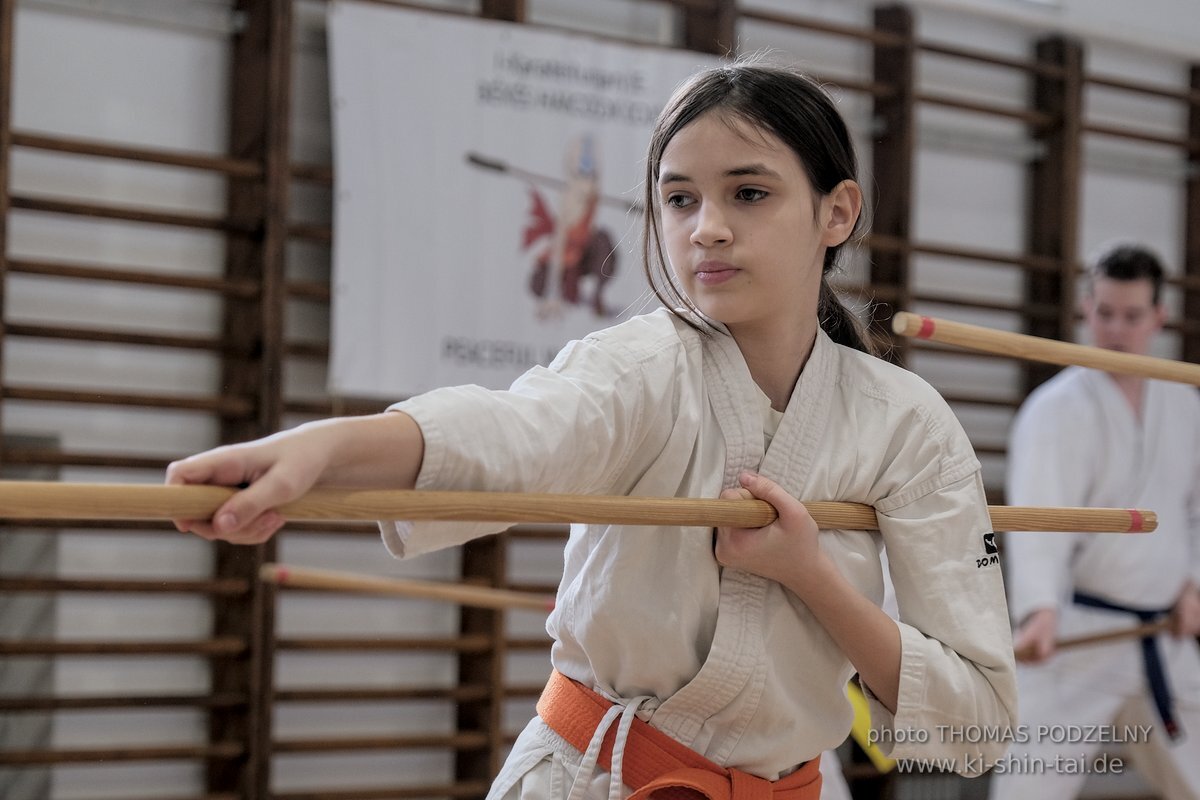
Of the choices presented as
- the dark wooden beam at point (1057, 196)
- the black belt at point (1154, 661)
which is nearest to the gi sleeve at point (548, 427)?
the black belt at point (1154, 661)

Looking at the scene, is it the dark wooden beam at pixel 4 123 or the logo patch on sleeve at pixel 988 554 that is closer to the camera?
the logo patch on sleeve at pixel 988 554

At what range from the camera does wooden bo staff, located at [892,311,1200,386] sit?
1.59m

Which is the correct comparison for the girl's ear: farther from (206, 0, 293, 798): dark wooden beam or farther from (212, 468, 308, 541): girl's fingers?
(206, 0, 293, 798): dark wooden beam

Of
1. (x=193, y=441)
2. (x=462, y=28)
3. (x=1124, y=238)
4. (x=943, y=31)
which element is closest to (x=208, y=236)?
(x=193, y=441)

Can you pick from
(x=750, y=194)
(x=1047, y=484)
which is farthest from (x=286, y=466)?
(x=1047, y=484)

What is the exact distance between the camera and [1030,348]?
68.4 inches

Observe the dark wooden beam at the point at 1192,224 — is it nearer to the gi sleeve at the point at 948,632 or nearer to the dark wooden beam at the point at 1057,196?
the dark wooden beam at the point at 1057,196

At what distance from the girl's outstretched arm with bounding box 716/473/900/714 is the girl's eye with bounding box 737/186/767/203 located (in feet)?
0.98

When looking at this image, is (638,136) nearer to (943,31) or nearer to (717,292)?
(943,31)

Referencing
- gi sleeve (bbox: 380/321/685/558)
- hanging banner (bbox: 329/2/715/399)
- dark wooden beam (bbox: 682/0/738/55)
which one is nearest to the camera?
gi sleeve (bbox: 380/321/685/558)

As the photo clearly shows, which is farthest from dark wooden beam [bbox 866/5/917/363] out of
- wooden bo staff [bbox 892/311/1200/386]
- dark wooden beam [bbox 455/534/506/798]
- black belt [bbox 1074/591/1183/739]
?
wooden bo staff [bbox 892/311/1200/386]

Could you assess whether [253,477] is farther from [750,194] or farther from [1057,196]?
[1057,196]

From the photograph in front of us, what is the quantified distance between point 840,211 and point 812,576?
0.45 m

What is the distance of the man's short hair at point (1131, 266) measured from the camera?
3.78 meters
